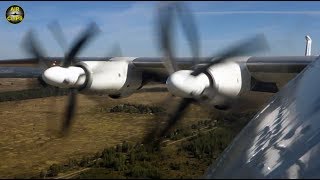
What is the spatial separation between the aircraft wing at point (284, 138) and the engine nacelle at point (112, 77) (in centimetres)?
674

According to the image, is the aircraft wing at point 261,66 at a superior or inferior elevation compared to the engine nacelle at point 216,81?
Answer: superior

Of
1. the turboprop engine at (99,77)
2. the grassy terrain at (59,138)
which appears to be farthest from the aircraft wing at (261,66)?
the grassy terrain at (59,138)

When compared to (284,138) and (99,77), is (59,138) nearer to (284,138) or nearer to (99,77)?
(99,77)

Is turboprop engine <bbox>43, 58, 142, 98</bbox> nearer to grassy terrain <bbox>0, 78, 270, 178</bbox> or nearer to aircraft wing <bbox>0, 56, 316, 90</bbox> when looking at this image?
aircraft wing <bbox>0, 56, 316, 90</bbox>

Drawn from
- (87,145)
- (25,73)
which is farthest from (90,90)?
(87,145)

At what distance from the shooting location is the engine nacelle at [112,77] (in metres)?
13.2

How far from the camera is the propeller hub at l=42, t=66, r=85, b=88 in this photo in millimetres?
11938

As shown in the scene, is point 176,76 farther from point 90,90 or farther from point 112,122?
point 112,122

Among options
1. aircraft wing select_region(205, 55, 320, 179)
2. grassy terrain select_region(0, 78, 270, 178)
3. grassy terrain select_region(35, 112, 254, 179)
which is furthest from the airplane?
grassy terrain select_region(35, 112, 254, 179)

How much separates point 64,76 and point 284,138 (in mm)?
7368

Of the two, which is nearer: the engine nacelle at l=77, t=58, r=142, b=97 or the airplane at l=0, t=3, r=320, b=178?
the airplane at l=0, t=3, r=320, b=178

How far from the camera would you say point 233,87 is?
1209 centimetres

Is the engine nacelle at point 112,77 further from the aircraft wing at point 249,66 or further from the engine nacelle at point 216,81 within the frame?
the engine nacelle at point 216,81

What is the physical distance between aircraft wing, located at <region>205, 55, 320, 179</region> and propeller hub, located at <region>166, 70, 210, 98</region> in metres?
2.71
